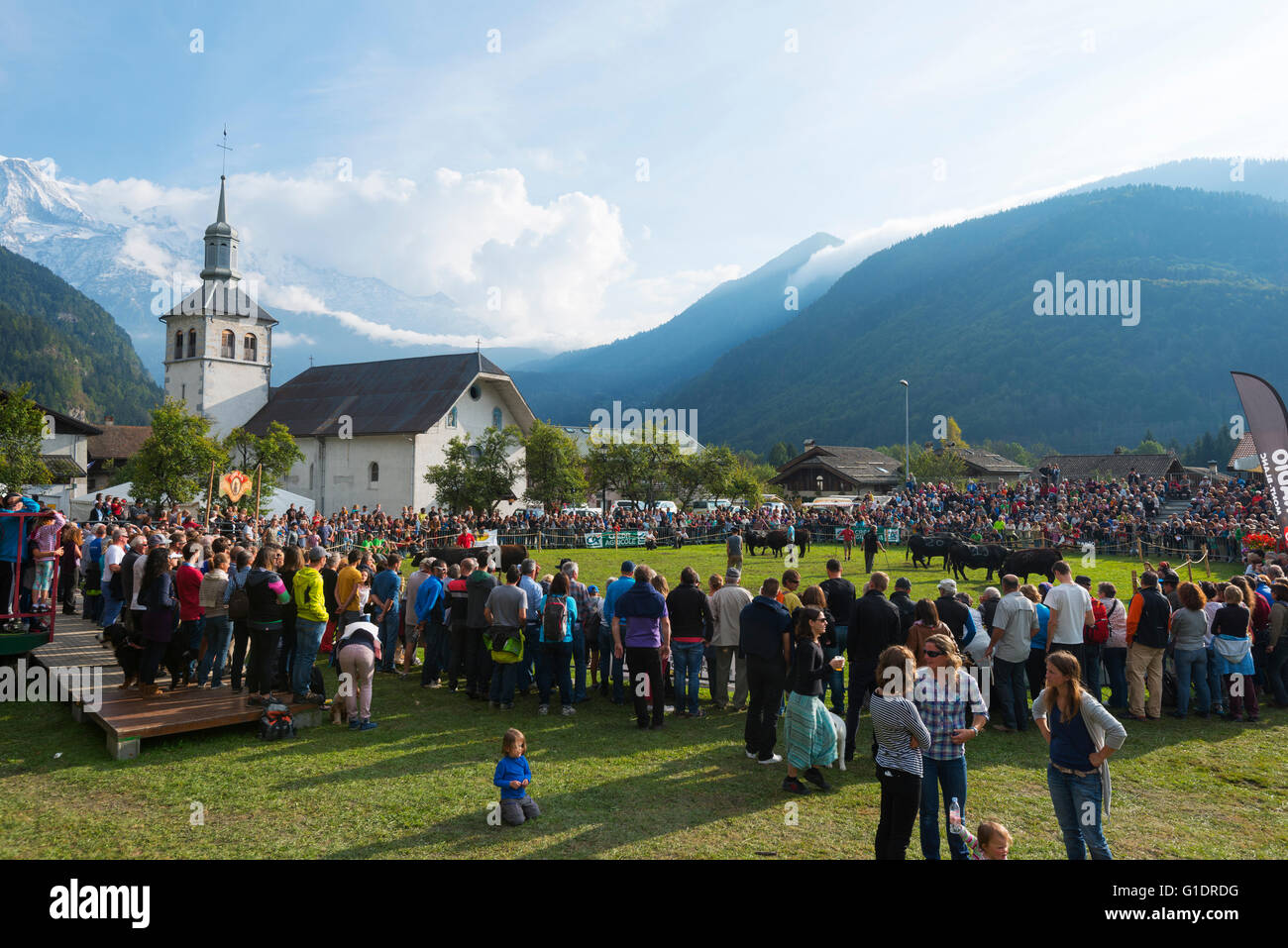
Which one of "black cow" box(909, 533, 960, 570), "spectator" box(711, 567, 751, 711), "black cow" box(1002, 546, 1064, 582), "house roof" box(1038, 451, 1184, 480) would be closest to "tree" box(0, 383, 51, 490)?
"spectator" box(711, 567, 751, 711)

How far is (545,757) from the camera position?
25.2 feet

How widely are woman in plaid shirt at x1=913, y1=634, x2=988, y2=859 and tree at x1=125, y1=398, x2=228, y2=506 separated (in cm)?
3833

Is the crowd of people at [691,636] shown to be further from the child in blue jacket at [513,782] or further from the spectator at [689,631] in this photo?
the child in blue jacket at [513,782]

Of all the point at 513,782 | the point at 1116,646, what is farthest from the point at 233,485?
the point at 1116,646

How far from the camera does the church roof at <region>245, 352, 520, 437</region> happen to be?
161ft

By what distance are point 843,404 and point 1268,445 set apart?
155 meters

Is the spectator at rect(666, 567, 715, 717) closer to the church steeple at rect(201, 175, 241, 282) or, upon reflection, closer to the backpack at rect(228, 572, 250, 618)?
the backpack at rect(228, 572, 250, 618)

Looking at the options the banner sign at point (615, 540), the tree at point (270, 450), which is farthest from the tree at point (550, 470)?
the tree at point (270, 450)

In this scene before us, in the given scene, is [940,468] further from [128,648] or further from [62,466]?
[128,648]

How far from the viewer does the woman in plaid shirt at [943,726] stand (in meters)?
5.05

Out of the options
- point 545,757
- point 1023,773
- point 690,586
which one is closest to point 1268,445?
point 1023,773

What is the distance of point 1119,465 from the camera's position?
6269 cm
